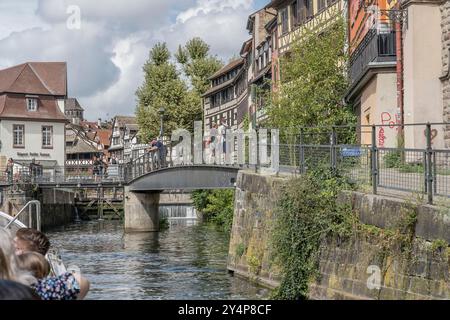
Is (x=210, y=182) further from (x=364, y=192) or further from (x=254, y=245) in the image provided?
(x=364, y=192)

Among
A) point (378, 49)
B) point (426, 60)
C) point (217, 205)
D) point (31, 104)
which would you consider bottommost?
→ point (217, 205)

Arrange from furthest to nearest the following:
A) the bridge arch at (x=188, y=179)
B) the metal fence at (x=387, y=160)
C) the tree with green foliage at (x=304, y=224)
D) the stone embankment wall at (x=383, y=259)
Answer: the bridge arch at (x=188, y=179)
the tree with green foliage at (x=304, y=224)
the metal fence at (x=387, y=160)
the stone embankment wall at (x=383, y=259)

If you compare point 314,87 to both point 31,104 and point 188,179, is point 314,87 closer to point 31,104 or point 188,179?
point 188,179

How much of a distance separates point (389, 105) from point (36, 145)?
53321mm

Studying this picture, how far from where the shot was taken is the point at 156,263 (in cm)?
2997

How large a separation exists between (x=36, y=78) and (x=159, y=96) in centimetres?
1076

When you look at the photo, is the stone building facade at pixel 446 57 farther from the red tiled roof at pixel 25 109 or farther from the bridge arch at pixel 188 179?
the red tiled roof at pixel 25 109

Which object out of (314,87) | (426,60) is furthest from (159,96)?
(426,60)

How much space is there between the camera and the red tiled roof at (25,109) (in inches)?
2872

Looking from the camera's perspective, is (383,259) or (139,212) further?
(139,212)

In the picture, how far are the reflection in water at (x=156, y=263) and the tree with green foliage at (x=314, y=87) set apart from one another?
5.73 m

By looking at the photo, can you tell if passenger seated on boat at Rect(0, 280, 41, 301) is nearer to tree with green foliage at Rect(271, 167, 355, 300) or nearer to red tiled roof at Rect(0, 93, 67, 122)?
tree with green foliage at Rect(271, 167, 355, 300)

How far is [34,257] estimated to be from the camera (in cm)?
648

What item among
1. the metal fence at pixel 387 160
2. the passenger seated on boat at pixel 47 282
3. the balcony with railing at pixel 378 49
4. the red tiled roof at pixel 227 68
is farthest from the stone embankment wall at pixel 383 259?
the red tiled roof at pixel 227 68
